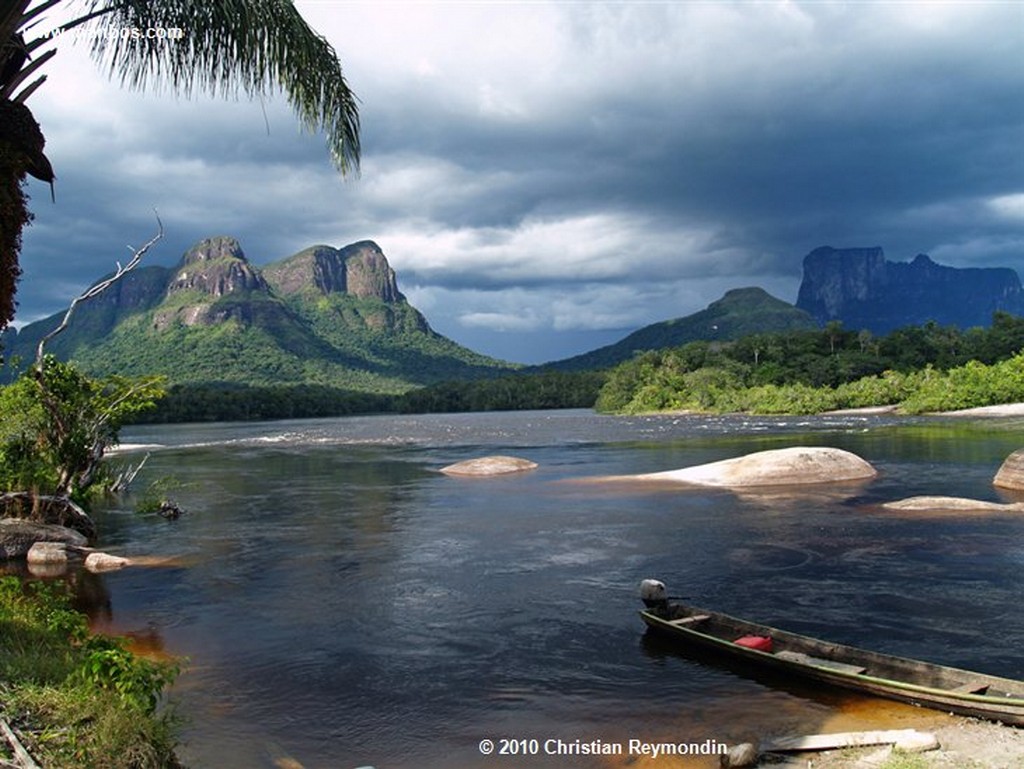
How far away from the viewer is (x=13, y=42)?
22.7 ft

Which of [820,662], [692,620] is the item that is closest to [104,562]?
[692,620]

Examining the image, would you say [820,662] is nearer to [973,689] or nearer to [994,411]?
[973,689]

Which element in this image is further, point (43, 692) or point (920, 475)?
point (920, 475)

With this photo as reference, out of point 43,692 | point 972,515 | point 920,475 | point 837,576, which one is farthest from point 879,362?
point 43,692

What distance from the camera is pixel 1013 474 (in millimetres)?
33781

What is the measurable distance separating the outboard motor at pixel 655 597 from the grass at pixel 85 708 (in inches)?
386

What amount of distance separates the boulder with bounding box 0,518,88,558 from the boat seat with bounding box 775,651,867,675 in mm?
24298

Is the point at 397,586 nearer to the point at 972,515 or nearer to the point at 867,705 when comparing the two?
the point at 867,705

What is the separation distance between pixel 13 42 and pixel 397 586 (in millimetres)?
17498

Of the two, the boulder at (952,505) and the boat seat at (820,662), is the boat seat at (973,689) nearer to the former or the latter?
the boat seat at (820,662)

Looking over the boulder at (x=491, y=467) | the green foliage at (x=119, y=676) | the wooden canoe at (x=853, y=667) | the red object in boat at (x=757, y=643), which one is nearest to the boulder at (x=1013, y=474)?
the wooden canoe at (x=853, y=667)

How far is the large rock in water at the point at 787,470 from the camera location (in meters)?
38.6

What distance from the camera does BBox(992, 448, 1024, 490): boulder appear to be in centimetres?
3331

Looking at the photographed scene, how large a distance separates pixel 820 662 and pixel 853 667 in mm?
522
